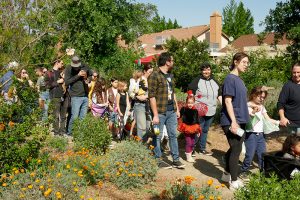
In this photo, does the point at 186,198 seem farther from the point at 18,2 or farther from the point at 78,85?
the point at 78,85

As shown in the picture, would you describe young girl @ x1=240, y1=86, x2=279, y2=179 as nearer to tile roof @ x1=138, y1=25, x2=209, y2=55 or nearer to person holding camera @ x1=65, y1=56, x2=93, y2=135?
person holding camera @ x1=65, y1=56, x2=93, y2=135

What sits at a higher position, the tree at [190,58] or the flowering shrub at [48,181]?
the tree at [190,58]

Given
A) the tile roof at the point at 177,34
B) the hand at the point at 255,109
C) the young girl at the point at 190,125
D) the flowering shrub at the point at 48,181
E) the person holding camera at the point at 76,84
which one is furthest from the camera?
the tile roof at the point at 177,34

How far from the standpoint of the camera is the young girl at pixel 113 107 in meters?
8.94

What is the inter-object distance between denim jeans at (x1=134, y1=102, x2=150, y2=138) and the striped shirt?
2.10ft

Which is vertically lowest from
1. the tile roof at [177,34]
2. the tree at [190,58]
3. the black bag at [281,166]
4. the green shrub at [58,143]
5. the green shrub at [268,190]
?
the green shrub at [58,143]

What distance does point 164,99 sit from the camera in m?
5.90

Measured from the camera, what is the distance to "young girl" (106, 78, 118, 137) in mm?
8938

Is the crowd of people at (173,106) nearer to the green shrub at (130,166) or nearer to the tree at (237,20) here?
the green shrub at (130,166)

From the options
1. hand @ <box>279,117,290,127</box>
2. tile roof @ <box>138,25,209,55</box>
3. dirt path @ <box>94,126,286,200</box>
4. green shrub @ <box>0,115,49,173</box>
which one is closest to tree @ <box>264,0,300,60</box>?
dirt path @ <box>94,126,286,200</box>

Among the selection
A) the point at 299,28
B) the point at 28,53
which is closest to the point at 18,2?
the point at 28,53

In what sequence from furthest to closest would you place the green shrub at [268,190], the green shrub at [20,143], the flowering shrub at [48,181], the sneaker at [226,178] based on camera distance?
the sneaker at [226,178], the green shrub at [20,143], the flowering shrub at [48,181], the green shrub at [268,190]

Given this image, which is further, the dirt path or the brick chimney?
the brick chimney

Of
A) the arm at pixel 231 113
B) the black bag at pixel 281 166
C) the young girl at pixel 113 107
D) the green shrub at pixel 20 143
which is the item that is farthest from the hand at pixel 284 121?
the young girl at pixel 113 107
